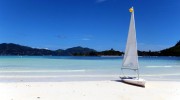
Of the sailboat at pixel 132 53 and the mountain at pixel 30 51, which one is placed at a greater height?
the mountain at pixel 30 51

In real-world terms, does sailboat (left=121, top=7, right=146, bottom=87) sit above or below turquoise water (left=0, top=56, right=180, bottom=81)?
above

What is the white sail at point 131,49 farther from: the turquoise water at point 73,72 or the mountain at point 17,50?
the mountain at point 17,50

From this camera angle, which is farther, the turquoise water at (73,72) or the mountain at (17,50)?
the mountain at (17,50)

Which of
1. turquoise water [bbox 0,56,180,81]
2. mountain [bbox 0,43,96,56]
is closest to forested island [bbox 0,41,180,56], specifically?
mountain [bbox 0,43,96,56]

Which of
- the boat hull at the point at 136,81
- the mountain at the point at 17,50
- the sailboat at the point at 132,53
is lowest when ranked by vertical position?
the boat hull at the point at 136,81

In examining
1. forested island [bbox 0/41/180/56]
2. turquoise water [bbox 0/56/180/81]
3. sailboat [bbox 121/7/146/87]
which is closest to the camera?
sailboat [bbox 121/7/146/87]

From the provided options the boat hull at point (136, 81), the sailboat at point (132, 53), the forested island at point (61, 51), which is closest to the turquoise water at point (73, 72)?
the boat hull at point (136, 81)

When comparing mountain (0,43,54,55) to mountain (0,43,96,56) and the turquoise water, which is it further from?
the turquoise water

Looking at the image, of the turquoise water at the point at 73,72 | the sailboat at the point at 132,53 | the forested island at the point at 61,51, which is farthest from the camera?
the forested island at the point at 61,51

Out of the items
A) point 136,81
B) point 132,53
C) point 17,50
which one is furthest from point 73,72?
point 17,50
